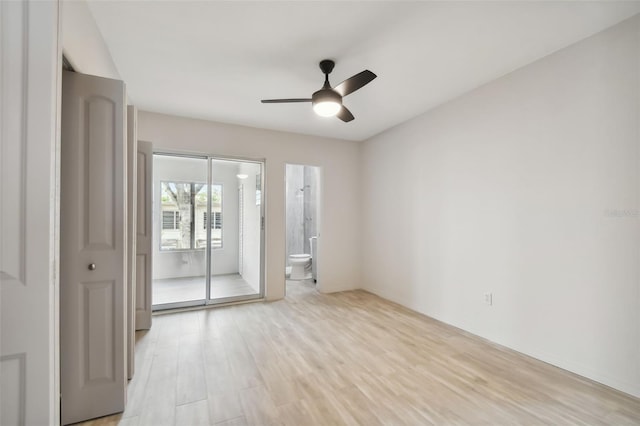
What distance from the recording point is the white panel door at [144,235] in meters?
2.96

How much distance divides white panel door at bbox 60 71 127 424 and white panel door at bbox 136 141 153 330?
137cm

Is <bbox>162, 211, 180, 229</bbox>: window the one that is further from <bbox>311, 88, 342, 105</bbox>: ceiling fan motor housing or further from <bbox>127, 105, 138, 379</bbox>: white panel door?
<bbox>311, 88, 342, 105</bbox>: ceiling fan motor housing

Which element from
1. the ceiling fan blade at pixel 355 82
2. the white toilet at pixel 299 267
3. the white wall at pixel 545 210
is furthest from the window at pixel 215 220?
the white wall at pixel 545 210

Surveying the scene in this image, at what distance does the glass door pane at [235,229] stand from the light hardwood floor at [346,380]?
1.17 m

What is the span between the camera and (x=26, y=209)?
1.05m

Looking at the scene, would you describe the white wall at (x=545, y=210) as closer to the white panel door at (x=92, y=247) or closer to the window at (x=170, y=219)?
the white panel door at (x=92, y=247)

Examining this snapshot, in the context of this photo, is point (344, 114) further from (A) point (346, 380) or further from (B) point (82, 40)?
(A) point (346, 380)

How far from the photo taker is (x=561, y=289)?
2285 mm

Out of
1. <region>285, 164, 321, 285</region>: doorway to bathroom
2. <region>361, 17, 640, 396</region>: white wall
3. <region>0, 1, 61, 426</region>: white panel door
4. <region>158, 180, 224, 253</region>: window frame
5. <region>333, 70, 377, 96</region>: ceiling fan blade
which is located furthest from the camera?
<region>285, 164, 321, 285</region>: doorway to bathroom

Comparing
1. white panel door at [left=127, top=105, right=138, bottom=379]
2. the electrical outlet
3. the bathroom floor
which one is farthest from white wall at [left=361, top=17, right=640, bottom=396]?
white panel door at [left=127, top=105, right=138, bottom=379]

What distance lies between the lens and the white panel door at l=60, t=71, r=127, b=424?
1611 millimetres

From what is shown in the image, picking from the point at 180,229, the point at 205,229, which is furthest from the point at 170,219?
the point at 205,229

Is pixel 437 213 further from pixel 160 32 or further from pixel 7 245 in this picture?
pixel 7 245

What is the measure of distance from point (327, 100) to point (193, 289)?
3.42 m
